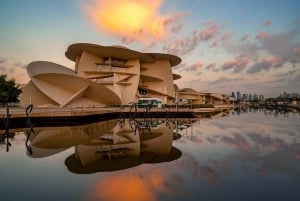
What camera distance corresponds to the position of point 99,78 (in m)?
50.1

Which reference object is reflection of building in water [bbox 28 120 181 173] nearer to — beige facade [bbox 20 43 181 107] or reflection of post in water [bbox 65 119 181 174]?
reflection of post in water [bbox 65 119 181 174]

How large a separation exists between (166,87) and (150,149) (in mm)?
47593

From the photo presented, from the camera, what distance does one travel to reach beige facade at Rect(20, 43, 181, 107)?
3647 cm

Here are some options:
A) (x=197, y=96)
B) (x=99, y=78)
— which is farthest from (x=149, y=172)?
(x=197, y=96)

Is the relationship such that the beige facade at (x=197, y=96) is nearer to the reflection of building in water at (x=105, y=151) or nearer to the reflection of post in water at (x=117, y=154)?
the reflection of building in water at (x=105, y=151)

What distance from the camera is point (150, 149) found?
11.4 meters

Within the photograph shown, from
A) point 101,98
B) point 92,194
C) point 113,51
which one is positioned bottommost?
point 92,194

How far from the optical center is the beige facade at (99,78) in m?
36.5

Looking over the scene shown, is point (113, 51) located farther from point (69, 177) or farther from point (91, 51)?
point (69, 177)

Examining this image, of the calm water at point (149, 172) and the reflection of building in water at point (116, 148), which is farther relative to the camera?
the reflection of building in water at point (116, 148)

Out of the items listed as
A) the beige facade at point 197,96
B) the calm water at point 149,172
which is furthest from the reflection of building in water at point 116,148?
the beige facade at point 197,96

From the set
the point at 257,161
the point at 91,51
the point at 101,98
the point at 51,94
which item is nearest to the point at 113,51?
the point at 91,51

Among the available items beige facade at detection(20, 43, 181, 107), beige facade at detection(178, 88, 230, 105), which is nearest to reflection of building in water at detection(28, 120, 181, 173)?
beige facade at detection(20, 43, 181, 107)

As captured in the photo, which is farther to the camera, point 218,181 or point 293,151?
point 293,151
